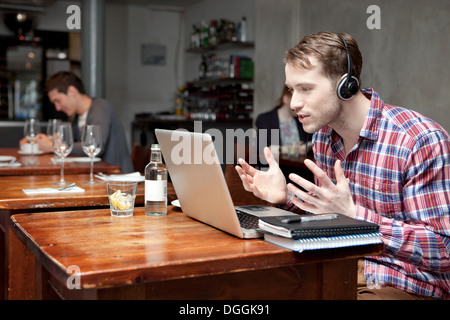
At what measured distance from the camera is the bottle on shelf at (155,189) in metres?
1.67

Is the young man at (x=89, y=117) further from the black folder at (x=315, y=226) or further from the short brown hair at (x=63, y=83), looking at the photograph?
the black folder at (x=315, y=226)

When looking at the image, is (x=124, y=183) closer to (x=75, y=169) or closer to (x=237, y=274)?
(x=237, y=274)

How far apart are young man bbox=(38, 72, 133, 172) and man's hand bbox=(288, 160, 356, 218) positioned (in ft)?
9.04

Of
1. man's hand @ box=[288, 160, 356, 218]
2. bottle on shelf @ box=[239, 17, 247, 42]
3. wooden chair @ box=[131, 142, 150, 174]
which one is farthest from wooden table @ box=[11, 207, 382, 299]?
bottle on shelf @ box=[239, 17, 247, 42]

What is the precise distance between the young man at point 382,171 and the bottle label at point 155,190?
0.26 meters

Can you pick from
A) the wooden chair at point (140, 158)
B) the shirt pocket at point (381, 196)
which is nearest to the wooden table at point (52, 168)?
the wooden chair at point (140, 158)

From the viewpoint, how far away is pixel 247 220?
4.85 ft

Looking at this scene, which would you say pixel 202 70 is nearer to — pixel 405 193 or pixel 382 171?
pixel 382 171

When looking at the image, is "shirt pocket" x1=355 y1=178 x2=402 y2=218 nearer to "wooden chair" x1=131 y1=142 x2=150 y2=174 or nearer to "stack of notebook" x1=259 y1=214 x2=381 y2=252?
"stack of notebook" x1=259 y1=214 x2=381 y2=252

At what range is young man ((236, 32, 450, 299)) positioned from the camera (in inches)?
55.1

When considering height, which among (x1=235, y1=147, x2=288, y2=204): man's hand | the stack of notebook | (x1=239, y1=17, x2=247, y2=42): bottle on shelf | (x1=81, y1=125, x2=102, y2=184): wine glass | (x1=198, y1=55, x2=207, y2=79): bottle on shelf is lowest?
the stack of notebook

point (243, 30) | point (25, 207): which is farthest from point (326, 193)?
point (243, 30)

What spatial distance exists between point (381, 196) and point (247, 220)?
42 centimetres

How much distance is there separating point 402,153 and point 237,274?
64 centimetres
